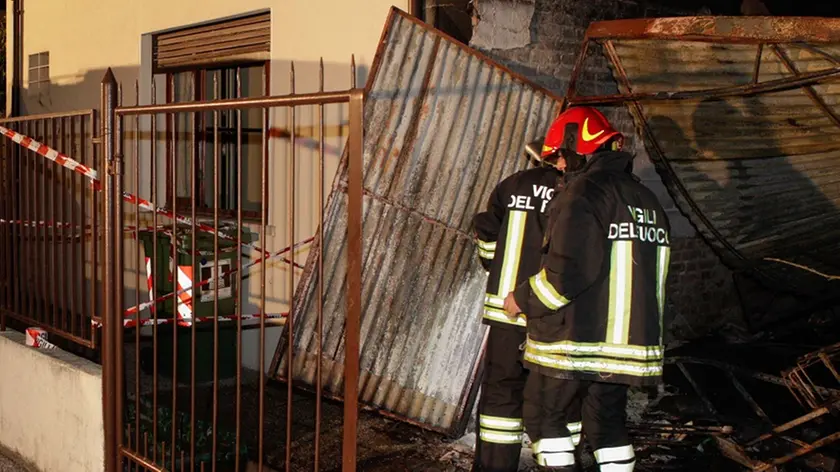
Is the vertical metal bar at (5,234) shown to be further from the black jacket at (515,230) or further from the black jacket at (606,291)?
the black jacket at (606,291)

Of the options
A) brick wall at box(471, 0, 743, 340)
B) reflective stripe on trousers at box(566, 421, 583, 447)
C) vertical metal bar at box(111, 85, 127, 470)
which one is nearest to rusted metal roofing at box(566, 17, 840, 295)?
brick wall at box(471, 0, 743, 340)

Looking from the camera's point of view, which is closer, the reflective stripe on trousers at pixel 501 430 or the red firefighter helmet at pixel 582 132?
the red firefighter helmet at pixel 582 132

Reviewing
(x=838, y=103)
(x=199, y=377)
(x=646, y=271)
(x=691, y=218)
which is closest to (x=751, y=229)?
(x=691, y=218)

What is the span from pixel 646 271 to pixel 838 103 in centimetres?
145

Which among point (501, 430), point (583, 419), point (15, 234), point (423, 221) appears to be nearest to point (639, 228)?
point (583, 419)

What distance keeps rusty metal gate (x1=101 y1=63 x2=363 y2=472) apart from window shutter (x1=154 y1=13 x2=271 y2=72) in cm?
21

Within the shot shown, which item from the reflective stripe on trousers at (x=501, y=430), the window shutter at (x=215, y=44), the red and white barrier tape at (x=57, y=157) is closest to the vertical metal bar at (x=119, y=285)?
the red and white barrier tape at (x=57, y=157)

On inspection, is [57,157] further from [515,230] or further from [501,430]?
[501,430]

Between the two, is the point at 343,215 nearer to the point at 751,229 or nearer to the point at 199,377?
the point at 199,377

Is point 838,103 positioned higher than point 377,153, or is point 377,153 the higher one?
point 838,103

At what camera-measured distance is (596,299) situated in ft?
12.0

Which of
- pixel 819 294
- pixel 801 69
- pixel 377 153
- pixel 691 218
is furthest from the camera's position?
pixel 819 294

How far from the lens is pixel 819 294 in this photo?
689cm

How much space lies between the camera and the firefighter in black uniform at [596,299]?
353 cm
